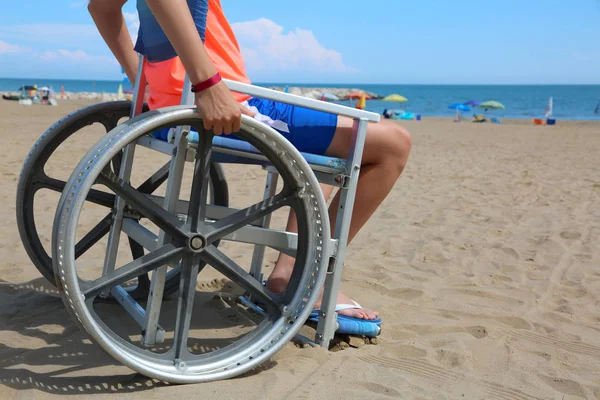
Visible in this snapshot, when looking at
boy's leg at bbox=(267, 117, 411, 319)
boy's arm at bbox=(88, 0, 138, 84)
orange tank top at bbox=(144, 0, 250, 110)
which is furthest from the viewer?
boy's arm at bbox=(88, 0, 138, 84)

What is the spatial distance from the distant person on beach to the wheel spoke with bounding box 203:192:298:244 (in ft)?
0.73

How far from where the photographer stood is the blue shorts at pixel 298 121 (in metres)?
2.12

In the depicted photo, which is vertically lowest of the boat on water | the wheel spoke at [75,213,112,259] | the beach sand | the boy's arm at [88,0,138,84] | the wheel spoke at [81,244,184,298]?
the boat on water

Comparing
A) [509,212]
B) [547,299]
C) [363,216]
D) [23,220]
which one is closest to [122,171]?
[23,220]

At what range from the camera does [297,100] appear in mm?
1971

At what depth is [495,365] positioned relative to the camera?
89.5 inches

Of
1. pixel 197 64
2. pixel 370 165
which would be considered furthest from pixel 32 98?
pixel 197 64

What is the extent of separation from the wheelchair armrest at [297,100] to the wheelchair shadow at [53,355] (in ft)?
2.90

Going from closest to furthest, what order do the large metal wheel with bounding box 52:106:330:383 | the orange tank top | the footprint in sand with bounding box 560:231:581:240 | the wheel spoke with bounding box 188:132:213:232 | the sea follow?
the large metal wheel with bounding box 52:106:330:383, the wheel spoke with bounding box 188:132:213:232, the orange tank top, the footprint in sand with bounding box 560:231:581:240, the sea

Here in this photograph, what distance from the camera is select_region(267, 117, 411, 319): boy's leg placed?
219 cm

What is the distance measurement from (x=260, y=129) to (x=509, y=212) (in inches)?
154

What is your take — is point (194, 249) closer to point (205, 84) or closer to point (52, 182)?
point (205, 84)

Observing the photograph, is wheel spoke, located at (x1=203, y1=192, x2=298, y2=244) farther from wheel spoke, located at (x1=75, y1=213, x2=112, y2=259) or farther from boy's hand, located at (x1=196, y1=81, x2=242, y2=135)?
wheel spoke, located at (x1=75, y1=213, x2=112, y2=259)

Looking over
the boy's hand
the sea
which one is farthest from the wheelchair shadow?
the sea
